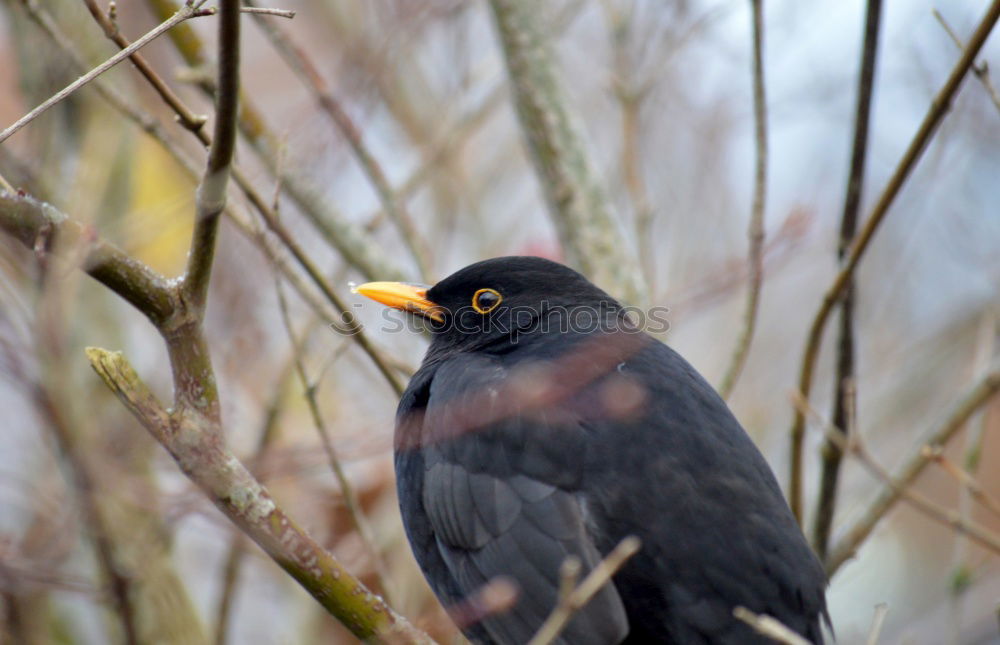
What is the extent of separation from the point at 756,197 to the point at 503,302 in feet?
3.48

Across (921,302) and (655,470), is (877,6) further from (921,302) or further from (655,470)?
(921,302)

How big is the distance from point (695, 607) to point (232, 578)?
8.72 ft

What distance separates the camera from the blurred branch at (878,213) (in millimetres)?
3031

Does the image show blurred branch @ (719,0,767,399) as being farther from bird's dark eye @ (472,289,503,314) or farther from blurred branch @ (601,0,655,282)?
bird's dark eye @ (472,289,503,314)

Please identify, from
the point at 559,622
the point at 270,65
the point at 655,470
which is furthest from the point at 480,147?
the point at 559,622

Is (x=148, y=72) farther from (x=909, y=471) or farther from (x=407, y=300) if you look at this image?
(x=909, y=471)

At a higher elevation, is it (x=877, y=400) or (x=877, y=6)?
(x=877, y=6)

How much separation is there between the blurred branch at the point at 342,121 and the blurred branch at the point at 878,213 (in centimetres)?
175

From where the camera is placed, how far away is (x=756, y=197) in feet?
13.0

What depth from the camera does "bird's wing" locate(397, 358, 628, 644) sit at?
9.84 ft

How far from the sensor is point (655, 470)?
9.98 ft
